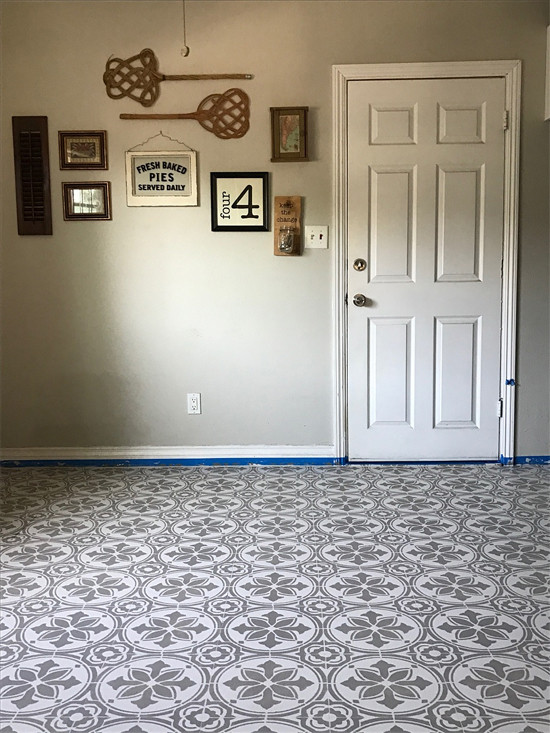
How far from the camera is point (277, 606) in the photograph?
2076 mm

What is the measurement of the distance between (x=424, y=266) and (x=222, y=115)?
1.33 m

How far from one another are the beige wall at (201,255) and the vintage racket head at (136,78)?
47 millimetres

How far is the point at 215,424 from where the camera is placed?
366 centimetres

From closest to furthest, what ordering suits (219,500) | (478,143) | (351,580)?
(351,580), (219,500), (478,143)

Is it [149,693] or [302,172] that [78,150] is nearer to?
[302,172]

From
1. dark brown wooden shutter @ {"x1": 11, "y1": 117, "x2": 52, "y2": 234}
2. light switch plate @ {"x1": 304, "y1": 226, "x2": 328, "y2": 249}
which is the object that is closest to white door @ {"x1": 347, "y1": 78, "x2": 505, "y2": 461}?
→ light switch plate @ {"x1": 304, "y1": 226, "x2": 328, "y2": 249}

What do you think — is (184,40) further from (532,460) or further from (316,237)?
(532,460)

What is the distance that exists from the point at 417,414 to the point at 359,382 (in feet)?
1.17

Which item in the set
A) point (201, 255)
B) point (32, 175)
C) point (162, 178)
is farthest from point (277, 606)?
point (32, 175)

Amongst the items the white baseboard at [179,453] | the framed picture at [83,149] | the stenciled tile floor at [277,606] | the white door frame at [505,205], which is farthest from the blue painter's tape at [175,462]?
the framed picture at [83,149]

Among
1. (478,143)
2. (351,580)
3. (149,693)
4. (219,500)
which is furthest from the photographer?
(478,143)

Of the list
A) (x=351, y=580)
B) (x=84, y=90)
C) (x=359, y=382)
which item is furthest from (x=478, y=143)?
(x=351, y=580)

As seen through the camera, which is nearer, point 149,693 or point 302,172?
point 149,693

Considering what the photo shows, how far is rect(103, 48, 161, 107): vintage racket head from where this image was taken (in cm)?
346
